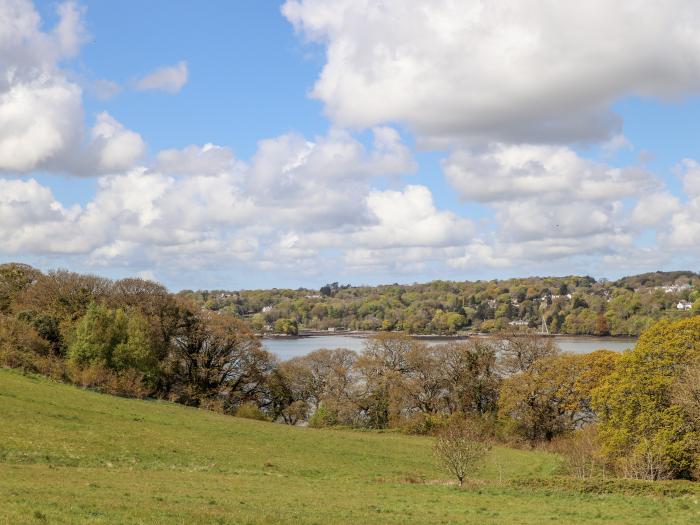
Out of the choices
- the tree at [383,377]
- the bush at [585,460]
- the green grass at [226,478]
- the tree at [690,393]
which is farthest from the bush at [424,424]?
the tree at [690,393]

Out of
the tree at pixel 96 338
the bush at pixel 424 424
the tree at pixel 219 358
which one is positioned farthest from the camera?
the tree at pixel 219 358

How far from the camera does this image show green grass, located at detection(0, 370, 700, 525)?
1794 centimetres

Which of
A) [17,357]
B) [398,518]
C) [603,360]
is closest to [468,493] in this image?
[398,518]

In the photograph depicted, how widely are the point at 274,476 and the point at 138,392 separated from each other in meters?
27.4

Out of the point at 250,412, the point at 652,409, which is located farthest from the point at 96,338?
the point at 652,409

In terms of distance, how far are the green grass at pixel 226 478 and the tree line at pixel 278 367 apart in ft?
28.0

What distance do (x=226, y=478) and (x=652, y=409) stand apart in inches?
969

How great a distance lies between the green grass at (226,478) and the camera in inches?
706

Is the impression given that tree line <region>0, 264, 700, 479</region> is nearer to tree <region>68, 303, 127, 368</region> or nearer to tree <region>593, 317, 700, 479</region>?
tree <region>68, 303, 127, 368</region>

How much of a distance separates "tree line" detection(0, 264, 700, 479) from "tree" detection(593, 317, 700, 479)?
36.7 ft

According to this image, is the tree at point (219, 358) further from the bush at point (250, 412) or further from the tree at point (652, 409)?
the tree at point (652, 409)

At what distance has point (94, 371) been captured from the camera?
173 feet

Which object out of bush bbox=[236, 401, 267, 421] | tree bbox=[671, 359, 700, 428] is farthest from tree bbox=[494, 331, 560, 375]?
tree bbox=[671, 359, 700, 428]

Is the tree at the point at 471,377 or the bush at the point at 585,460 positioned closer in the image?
the bush at the point at 585,460
